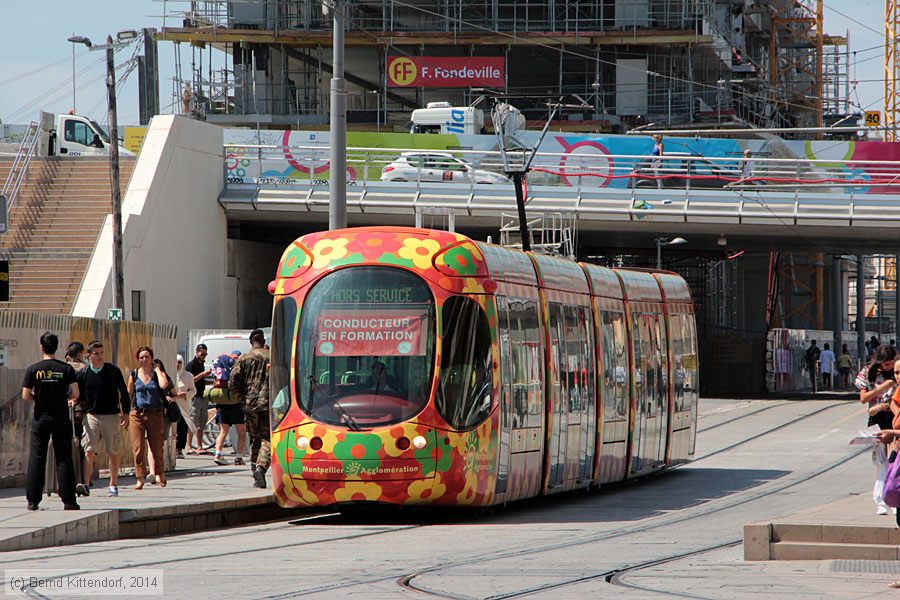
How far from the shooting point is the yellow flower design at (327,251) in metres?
15.3

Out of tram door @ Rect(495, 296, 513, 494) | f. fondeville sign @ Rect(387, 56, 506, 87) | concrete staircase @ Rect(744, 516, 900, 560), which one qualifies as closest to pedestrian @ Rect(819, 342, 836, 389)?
f. fondeville sign @ Rect(387, 56, 506, 87)

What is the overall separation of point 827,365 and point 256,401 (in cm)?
4089

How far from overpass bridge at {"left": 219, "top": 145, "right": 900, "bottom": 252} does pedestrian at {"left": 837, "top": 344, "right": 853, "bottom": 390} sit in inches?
511

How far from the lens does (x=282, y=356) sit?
15109 mm

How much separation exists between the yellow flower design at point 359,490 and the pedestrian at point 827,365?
→ 4298 cm

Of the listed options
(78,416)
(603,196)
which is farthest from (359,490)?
(603,196)

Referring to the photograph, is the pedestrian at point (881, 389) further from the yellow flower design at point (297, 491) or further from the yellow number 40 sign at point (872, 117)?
the yellow number 40 sign at point (872, 117)

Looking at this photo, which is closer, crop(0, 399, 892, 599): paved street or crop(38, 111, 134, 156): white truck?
crop(0, 399, 892, 599): paved street

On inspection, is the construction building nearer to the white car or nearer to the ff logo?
the ff logo

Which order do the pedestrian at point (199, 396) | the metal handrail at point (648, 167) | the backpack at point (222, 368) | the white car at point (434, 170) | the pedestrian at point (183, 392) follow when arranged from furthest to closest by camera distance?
the white car at point (434, 170)
the metal handrail at point (648, 167)
the backpack at point (222, 368)
the pedestrian at point (199, 396)
the pedestrian at point (183, 392)

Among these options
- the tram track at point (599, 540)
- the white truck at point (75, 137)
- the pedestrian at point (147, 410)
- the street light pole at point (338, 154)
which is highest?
the white truck at point (75, 137)

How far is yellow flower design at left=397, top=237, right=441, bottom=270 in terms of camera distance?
15.1 m

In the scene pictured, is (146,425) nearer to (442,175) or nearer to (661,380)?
(661,380)

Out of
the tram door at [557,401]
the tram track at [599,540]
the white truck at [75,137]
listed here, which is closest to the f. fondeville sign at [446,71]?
the white truck at [75,137]
